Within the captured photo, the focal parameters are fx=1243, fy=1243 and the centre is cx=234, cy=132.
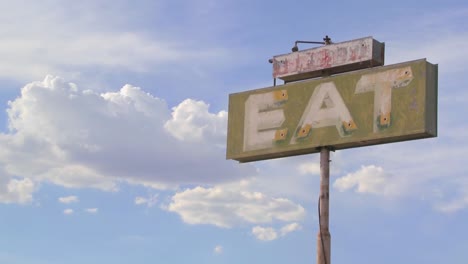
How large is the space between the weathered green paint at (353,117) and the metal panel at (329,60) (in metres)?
0.42

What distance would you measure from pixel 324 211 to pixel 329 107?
134 inches

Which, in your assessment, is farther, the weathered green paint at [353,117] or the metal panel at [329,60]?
the metal panel at [329,60]

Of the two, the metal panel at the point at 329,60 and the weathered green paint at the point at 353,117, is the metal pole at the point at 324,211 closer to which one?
the weathered green paint at the point at 353,117

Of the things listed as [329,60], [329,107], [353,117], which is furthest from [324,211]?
[329,60]

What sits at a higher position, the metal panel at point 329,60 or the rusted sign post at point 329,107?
the metal panel at point 329,60

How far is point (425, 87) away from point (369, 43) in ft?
8.88

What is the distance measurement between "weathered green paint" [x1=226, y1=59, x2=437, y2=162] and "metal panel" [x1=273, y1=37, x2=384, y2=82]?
420mm

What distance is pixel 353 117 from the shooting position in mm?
39250

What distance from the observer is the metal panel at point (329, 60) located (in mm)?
39750

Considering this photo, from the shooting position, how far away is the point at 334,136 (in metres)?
39.4

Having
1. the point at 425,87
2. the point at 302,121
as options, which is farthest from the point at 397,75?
the point at 302,121

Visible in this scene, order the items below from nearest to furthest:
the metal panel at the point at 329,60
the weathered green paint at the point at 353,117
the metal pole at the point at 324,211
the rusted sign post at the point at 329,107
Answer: the weathered green paint at the point at 353,117 < the rusted sign post at the point at 329,107 < the metal pole at the point at 324,211 < the metal panel at the point at 329,60

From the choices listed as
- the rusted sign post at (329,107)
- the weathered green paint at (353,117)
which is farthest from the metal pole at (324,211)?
the weathered green paint at (353,117)

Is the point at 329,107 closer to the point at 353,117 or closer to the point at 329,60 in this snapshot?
the point at 353,117
